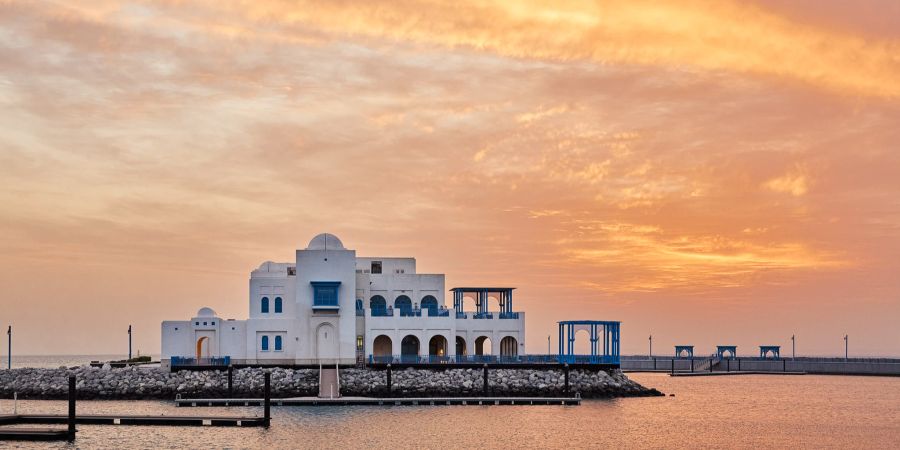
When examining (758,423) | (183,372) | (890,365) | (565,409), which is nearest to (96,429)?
(183,372)

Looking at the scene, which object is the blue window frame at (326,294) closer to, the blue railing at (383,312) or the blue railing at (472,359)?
the blue railing at (383,312)

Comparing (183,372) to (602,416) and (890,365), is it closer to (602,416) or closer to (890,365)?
(602,416)

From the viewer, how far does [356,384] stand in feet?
253

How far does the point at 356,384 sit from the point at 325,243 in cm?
1177

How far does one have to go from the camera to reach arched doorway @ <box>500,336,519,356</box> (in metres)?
85.8

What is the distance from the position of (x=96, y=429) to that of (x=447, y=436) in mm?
19013

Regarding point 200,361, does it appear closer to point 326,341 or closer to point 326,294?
point 326,341

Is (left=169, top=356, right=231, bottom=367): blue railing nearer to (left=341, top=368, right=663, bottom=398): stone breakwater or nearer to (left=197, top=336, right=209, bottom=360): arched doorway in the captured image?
(left=197, top=336, right=209, bottom=360): arched doorway

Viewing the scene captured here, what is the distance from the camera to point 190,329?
83.2 m

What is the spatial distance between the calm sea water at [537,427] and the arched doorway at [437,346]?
12704 millimetres

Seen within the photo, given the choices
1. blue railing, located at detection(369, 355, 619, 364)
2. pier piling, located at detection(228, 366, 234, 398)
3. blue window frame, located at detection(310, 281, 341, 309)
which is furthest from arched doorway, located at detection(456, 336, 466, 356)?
pier piling, located at detection(228, 366, 234, 398)

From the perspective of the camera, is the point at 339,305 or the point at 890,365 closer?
the point at 339,305

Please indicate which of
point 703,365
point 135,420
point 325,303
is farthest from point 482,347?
point 703,365

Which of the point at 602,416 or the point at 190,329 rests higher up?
the point at 190,329
